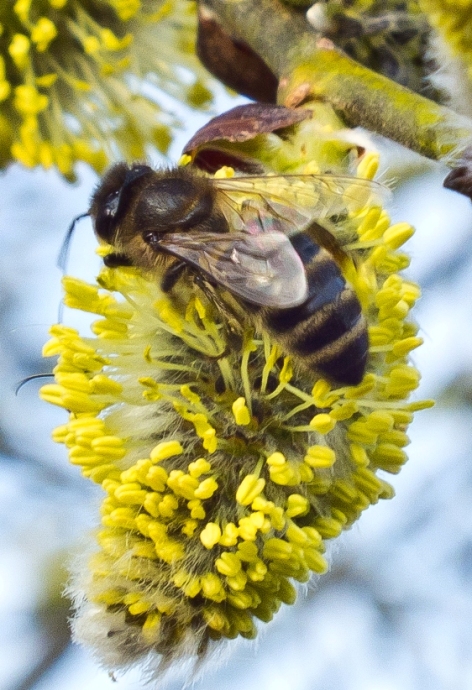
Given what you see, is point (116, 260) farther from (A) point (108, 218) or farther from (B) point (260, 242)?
(B) point (260, 242)

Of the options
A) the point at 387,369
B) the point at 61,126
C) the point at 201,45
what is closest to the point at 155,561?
the point at 387,369

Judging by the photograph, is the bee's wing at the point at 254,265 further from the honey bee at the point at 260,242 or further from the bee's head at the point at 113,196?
the bee's head at the point at 113,196

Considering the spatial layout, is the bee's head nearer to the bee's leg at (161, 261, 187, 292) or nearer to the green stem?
the bee's leg at (161, 261, 187, 292)

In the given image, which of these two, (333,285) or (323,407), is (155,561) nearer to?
(323,407)

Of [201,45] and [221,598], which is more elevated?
[201,45]

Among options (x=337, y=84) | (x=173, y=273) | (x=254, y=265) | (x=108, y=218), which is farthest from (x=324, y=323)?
(x=337, y=84)

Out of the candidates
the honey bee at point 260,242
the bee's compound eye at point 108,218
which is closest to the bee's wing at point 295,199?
the honey bee at point 260,242
